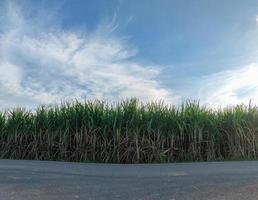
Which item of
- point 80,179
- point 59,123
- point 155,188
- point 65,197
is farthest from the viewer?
point 59,123

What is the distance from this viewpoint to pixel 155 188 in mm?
5430

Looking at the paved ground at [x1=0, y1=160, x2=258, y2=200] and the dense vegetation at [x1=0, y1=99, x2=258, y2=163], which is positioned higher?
the dense vegetation at [x1=0, y1=99, x2=258, y2=163]

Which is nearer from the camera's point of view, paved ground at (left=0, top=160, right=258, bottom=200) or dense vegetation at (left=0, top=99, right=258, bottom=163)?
paved ground at (left=0, top=160, right=258, bottom=200)

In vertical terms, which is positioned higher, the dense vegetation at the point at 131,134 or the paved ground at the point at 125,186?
the dense vegetation at the point at 131,134

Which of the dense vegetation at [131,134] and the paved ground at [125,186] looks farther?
the dense vegetation at [131,134]

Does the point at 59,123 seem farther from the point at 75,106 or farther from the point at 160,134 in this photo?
the point at 160,134

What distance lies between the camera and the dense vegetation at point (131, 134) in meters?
11.6

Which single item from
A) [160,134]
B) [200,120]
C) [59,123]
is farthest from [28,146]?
[200,120]

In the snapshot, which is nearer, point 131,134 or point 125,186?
point 125,186

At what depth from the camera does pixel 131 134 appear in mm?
11688

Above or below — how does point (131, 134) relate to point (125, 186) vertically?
above

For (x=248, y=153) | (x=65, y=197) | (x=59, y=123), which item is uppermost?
(x=59, y=123)

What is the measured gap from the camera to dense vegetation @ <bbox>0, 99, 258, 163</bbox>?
11.6 m

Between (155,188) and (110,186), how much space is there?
2.22 feet
